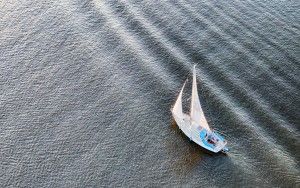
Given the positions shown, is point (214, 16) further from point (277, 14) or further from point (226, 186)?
point (226, 186)

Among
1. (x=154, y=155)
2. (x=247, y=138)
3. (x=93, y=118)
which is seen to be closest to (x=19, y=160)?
(x=93, y=118)

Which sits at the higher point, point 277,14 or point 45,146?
point 277,14

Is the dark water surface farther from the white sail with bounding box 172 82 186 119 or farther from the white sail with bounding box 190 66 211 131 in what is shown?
the white sail with bounding box 190 66 211 131

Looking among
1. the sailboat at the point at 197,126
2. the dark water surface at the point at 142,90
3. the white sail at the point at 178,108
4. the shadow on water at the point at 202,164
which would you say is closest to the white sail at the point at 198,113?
the sailboat at the point at 197,126

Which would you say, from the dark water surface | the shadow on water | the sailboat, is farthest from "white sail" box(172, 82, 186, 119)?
the shadow on water

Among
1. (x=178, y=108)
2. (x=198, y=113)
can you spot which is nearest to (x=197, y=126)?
(x=198, y=113)

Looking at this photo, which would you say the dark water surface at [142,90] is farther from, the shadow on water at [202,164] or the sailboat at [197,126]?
the sailboat at [197,126]
